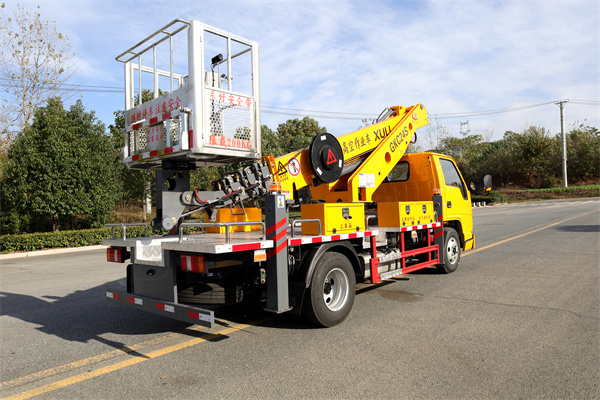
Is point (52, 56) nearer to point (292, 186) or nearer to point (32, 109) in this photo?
point (32, 109)

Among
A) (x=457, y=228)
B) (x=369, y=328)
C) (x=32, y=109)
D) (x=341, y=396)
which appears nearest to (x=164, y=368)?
(x=341, y=396)

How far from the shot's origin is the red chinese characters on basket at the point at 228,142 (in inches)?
183

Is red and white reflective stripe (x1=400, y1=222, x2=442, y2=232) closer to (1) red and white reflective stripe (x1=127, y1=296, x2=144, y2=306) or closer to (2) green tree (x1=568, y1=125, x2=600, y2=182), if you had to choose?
(1) red and white reflective stripe (x1=127, y1=296, x2=144, y2=306)

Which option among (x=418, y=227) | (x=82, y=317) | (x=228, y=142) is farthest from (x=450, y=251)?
(x=82, y=317)

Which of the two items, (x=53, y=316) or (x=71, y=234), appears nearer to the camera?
(x=53, y=316)

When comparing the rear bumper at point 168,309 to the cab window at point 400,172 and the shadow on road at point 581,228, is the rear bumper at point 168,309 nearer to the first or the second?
the cab window at point 400,172

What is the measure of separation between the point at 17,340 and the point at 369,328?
4.21m

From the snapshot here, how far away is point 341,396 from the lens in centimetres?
322

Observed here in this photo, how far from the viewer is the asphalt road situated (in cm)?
341

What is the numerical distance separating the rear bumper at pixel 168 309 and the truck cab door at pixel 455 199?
571cm

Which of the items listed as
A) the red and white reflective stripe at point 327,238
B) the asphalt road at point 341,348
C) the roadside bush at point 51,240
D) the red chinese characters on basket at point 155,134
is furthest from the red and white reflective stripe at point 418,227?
the roadside bush at point 51,240

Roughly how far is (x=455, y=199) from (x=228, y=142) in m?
5.73

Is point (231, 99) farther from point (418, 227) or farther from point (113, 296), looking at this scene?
point (418, 227)

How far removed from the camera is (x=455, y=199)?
8727 millimetres
